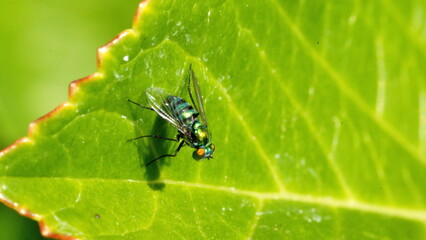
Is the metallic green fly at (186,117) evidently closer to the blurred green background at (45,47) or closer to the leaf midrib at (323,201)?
the leaf midrib at (323,201)

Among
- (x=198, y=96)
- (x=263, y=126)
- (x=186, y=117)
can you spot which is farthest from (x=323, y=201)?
(x=186, y=117)

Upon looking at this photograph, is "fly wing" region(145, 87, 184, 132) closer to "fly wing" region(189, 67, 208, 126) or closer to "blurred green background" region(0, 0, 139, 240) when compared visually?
"fly wing" region(189, 67, 208, 126)

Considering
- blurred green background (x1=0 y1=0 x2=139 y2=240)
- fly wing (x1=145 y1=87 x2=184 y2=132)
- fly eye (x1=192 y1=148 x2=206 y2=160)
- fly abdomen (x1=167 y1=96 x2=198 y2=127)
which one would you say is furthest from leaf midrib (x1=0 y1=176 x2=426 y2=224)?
blurred green background (x1=0 y1=0 x2=139 y2=240)

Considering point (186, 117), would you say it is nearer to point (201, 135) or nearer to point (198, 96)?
point (201, 135)

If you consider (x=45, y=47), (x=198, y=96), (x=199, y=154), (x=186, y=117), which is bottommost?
(x=199, y=154)

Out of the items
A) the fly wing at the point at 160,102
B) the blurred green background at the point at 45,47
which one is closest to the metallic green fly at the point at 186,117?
the fly wing at the point at 160,102
